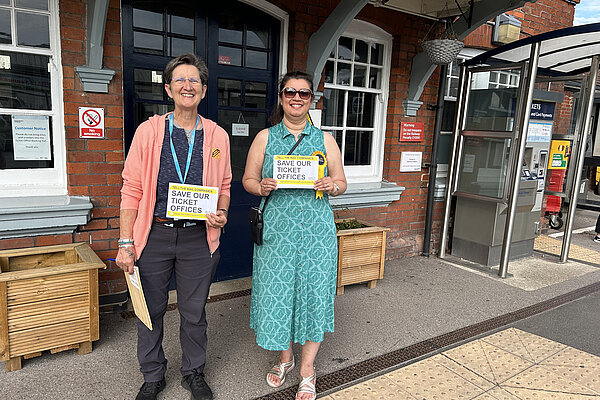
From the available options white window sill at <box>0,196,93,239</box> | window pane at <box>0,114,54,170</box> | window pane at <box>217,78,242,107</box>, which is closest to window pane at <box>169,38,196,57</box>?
window pane at <box>217,78,242,107</box>

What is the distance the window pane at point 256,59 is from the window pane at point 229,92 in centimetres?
23

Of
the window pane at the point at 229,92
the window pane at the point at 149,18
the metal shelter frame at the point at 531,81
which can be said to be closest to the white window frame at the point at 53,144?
the window pane at the point at 149,18

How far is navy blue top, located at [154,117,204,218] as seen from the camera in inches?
94.3

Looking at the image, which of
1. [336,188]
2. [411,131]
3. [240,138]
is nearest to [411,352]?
[336,188]

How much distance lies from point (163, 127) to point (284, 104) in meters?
0.70

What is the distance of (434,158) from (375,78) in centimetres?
130

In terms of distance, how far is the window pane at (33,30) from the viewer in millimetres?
3242

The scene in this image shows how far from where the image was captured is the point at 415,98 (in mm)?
5336

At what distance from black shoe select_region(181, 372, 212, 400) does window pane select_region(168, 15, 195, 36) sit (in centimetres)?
285

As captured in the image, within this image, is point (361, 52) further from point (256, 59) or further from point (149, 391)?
point (149, 391)

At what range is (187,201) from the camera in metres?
2.39

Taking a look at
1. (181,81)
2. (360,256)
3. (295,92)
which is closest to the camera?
(181,81)

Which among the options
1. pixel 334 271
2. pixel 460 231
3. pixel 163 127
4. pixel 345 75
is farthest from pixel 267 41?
pixel 460 231

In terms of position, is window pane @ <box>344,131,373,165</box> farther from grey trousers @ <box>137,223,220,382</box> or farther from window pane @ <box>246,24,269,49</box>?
grey trousers @ <box>137,223,220,382</box>
